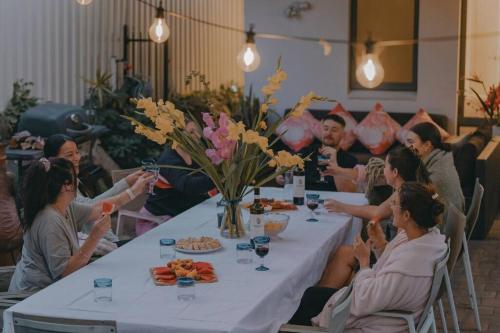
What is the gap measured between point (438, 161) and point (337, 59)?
434 centimetres

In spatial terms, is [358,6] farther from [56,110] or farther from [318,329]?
[318,329]

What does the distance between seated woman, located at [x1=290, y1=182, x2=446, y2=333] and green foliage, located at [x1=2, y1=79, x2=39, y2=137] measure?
4901 millimetres

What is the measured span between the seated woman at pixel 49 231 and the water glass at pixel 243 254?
59 cm

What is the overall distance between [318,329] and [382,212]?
1756 mm

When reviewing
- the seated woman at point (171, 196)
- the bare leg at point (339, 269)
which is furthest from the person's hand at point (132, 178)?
the bare leg at point (339, 269)

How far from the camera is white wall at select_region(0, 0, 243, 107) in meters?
8.44

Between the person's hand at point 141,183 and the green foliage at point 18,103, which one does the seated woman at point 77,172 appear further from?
the green foliage at point 18,103

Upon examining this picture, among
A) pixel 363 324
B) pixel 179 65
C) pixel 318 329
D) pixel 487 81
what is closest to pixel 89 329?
pixel 318 329

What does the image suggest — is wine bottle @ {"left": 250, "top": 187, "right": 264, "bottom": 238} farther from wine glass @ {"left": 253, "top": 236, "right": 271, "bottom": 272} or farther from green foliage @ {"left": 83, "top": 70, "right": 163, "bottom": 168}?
green foliage @ {"left": 83, "top": 70, "right": 163, "bottom": 168}

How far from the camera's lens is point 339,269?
4973 millimetres

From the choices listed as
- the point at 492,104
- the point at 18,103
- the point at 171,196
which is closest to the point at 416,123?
the point at 492,104

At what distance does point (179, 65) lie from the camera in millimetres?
12133

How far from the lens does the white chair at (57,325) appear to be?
308 cm

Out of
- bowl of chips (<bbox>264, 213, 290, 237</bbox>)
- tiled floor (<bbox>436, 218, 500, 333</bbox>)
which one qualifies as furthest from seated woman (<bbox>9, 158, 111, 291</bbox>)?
tiled floor (<bbox>436, 218, 500, 333</bbox>)
